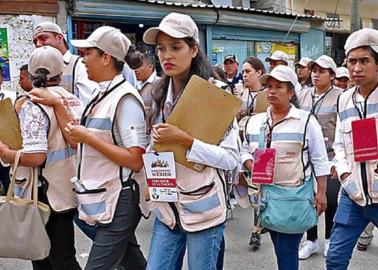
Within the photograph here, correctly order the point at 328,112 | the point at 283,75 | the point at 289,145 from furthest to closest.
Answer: the point at 328,112
the point at 283,75
the point at 289,145

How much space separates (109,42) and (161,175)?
76 cm

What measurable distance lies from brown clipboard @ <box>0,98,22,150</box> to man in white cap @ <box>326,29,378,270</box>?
76.9 inches

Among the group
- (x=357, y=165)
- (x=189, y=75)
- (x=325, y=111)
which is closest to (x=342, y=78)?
(x=325, y=111)

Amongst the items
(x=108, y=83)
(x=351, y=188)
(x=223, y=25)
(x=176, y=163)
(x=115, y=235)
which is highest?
(x=223, y=25)

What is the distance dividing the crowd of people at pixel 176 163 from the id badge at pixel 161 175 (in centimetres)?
4

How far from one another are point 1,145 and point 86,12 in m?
6.10

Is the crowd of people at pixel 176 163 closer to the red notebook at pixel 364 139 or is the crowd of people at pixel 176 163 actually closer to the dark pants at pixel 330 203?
the red notebook at pixel 364 139

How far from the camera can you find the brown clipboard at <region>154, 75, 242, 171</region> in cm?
256

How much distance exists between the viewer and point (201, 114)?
2594 millimetres

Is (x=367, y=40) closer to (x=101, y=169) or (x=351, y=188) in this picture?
(x=351, y=188)

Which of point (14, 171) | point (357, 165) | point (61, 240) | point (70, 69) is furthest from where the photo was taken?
point (70, 69)

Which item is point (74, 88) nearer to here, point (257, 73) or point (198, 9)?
point (257, 73)

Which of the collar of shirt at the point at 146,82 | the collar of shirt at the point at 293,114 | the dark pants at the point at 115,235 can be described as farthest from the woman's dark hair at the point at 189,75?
the collar of shirt at the point at 146,82

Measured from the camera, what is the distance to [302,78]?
698cm
